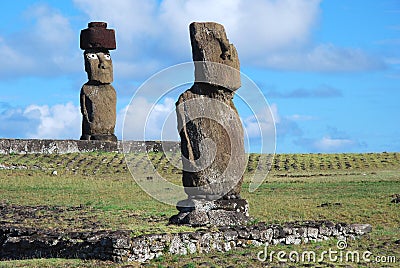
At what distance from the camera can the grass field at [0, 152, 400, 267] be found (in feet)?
57.4

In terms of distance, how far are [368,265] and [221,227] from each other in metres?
3.60

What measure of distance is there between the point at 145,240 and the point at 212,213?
3470 millimetres

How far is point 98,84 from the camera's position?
148ft

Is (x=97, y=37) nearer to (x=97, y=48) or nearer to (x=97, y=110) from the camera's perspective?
(x=97, y=48)

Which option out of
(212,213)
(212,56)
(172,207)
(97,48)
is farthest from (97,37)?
(212,213)

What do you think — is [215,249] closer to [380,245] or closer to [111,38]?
[380,245]

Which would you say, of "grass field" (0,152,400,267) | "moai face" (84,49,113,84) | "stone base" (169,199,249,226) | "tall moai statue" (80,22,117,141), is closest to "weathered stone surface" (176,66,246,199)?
"stone base" (169,199,249,226)

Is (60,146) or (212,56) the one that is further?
(60,146)

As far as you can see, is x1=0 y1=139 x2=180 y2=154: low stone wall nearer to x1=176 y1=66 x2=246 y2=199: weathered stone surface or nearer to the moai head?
the moai head

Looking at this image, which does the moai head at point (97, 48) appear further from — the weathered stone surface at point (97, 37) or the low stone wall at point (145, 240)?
the low stone wall at point (145, 240)

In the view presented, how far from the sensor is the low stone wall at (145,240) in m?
15.6

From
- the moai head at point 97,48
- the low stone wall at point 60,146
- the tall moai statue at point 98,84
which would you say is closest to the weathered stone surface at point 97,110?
the tall moai statue at point 98,84

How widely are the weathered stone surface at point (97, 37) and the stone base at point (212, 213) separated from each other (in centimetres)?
2626

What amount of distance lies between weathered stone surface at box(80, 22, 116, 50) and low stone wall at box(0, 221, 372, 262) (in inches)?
1060
